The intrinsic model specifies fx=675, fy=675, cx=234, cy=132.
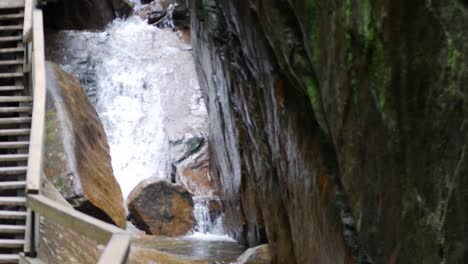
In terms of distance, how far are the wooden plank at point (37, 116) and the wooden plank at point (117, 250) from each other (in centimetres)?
234

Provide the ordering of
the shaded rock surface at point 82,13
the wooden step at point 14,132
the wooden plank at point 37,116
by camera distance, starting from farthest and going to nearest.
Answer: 1. the shaded rock surface at point 82,13
2. the wooden step at point 14,132
3. the wooden plank at point 37,116

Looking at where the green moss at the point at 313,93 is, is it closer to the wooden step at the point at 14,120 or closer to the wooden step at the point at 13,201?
the wooden step at the point at 13,201

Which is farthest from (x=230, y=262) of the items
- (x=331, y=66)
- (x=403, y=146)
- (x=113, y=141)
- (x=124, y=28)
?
(x=124, y=28)

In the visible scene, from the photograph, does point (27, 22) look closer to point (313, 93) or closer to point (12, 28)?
point (12, 28)

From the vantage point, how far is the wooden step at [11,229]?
7.20 meters

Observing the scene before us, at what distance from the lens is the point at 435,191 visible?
412 centimetres

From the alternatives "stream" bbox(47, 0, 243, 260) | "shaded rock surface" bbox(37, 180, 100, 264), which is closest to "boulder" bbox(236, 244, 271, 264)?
"shaded rock surface" bbox(37, 180, 100, 264)

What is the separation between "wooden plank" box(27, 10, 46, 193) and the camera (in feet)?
20.8

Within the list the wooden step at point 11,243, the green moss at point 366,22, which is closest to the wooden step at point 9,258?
the wooden step at point 11,243

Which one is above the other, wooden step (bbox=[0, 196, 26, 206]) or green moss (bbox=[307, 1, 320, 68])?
green moss (bbox=[307, 1, 320, 68])

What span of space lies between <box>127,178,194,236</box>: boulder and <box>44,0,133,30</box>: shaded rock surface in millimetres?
8446

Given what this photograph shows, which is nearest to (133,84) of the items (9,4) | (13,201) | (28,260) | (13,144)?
(9,4)

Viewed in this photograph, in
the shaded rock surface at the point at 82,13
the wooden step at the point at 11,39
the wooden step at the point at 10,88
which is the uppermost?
the shaded rock surface at the point at 82,13

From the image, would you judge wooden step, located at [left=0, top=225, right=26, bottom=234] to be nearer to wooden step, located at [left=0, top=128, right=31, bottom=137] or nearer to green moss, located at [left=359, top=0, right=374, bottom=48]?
wooden step, located at [left=0, top=128, right=31, bottom=137]
